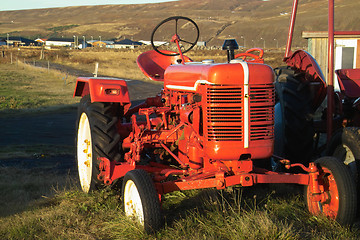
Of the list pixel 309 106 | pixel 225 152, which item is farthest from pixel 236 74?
pixel 309 106

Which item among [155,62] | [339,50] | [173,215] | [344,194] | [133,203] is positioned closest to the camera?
[344,194]

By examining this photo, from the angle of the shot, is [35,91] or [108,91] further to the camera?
[35,91]

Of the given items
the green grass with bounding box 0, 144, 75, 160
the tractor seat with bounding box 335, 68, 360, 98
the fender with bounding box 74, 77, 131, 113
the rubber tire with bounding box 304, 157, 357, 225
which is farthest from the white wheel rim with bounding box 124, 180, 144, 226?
the green grass with bounding box 0, 144, 75, 160

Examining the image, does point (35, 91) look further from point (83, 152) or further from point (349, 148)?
point (349, 148)

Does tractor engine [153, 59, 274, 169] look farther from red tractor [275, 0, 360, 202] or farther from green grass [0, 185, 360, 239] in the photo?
red tractor [275, 0, 360, 202]

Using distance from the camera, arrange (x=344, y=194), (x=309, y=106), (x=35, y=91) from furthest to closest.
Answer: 1. (x=35, y=91)
2. (x=309, y=106)
3. (x=344, y=194)

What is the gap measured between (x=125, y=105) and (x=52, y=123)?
8.97m

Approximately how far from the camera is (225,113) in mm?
4238

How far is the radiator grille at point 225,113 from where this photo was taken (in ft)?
13.9

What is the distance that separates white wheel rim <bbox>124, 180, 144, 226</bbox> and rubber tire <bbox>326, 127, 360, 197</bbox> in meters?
2.02

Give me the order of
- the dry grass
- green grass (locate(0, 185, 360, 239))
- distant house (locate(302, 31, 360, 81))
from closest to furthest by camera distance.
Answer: green grass (locate(0, 185, 360, 239)) → distant house (locate(302, 31, 360, 81)) → the dry grass

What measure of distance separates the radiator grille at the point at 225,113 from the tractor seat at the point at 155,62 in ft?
7.52

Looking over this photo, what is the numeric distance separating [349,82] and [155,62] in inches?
102

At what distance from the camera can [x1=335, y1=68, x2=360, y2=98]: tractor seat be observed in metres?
6.11
